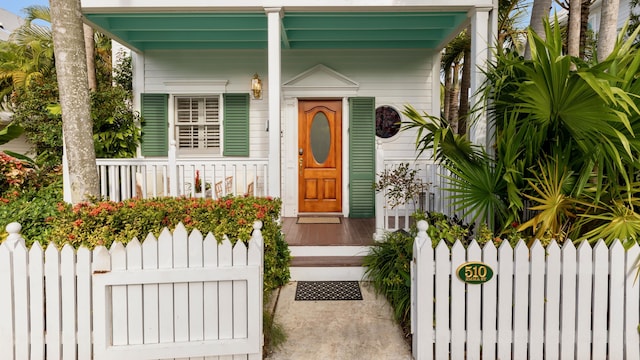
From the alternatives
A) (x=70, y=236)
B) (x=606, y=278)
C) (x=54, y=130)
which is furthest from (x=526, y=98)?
(x=54, y=130)

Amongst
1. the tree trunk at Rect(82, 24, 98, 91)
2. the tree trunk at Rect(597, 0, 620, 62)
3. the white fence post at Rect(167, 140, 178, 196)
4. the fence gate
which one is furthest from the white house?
the fence gate

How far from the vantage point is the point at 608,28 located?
3.82 metres

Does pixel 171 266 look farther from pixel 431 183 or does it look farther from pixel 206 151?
pixel 206 151

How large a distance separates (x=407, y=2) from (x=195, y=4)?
2.47 m

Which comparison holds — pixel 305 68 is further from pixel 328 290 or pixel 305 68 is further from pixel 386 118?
pixel 328 290

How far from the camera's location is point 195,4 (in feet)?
14.1

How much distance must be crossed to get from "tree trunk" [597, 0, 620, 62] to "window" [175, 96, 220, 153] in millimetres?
5445

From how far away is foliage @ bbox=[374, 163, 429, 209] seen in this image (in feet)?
15.1

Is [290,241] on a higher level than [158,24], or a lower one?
lower

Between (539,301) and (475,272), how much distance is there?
48cm

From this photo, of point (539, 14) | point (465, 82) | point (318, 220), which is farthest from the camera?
point (465, 82)

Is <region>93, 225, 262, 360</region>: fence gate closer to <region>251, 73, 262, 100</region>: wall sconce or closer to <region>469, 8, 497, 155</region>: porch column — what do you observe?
<region>469, 8, 497, 155</region>: porch column

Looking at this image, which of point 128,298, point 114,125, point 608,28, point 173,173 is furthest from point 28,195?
point 608,28

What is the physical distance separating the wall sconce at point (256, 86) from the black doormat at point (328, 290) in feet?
11.8
